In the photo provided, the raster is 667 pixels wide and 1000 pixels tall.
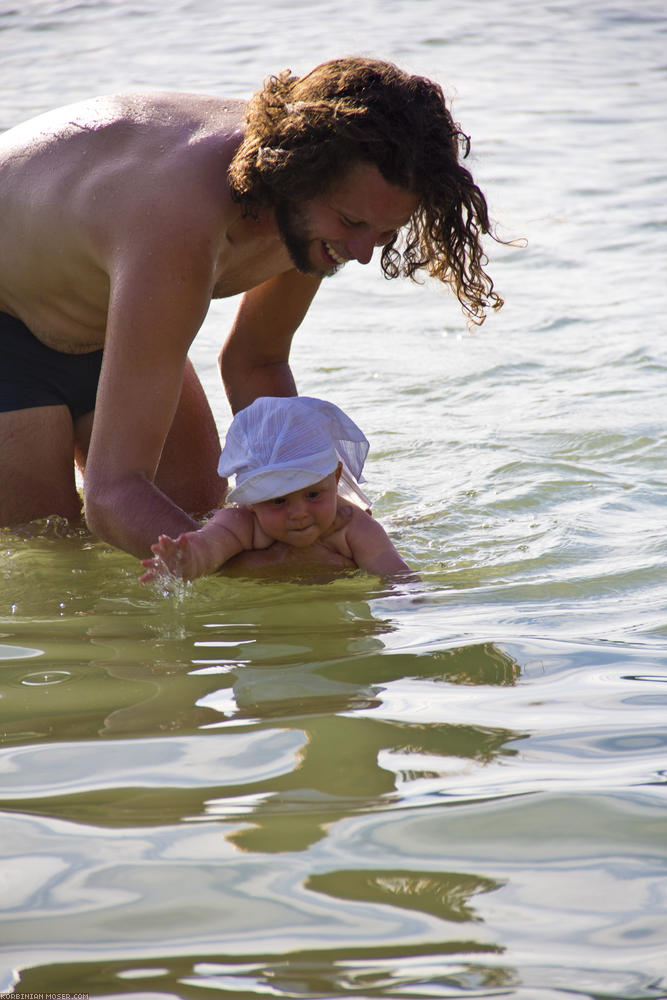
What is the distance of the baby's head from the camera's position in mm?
3955

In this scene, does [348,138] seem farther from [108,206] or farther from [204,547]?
[204,547]

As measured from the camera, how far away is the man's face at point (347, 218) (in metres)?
3.63

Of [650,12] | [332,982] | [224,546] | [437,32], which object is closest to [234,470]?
[224,546]

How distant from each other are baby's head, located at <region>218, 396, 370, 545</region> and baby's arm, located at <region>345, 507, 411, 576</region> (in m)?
0.11

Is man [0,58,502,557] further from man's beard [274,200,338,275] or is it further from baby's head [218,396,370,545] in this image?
baby's head [218,396,370,545]

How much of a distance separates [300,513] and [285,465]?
19cm

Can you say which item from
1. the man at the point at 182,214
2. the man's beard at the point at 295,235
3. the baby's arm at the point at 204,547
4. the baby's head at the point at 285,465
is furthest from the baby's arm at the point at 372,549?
the man's beard at the point at 295,235

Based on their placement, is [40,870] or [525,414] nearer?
[40,870]

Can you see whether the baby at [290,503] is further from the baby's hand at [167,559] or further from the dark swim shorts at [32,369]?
the dark swim shorts at [32,369]

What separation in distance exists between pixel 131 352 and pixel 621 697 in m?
1.73

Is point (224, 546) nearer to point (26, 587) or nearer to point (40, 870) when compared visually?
point (26, 587)

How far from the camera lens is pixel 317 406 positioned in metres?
4.20

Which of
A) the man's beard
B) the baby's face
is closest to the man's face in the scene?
the man's beard

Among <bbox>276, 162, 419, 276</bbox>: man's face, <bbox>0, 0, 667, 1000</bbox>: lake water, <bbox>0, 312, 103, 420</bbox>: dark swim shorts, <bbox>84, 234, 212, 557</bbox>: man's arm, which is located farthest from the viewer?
<bbox>0, 312, 103, 420</bbox>: dark swim shorts
